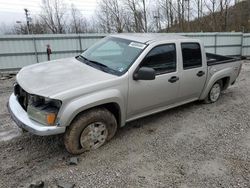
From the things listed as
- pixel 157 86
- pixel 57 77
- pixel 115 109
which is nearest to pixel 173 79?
pixel 157 86

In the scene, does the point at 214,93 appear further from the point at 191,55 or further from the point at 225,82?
the point at 191,55

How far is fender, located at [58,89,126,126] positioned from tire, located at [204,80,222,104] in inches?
113

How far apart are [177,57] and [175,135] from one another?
146 cm

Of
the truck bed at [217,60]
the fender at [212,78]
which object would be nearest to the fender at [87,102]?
the fender at [212,78]

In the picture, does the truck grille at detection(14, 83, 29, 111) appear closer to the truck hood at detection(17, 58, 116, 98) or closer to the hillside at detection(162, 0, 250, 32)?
the truck hood at detection(17, 58, 116, 98)

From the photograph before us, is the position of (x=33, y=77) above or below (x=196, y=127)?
above

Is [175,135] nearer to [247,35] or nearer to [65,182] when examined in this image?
[65,182]

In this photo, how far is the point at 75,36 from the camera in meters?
12.0

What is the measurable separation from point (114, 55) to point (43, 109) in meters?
1.66

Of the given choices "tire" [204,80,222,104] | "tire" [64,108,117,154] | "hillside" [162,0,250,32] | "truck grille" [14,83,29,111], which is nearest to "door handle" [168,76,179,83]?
"tire" [64,108,117,154]

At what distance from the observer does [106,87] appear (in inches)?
134

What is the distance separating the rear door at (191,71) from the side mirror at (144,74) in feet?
3.48

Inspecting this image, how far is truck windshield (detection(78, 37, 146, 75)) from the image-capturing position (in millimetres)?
3788

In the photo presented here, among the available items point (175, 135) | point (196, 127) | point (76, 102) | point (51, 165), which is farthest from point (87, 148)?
point (196, 127)
